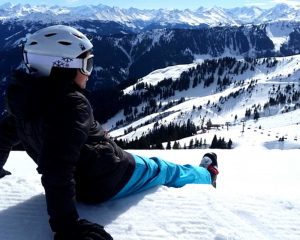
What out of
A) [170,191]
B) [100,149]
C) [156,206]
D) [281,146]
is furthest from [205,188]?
[281,146]

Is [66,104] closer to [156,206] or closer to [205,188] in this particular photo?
[156,206]

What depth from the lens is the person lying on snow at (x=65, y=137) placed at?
399 cm

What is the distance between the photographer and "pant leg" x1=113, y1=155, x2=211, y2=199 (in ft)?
18.2

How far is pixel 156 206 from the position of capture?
17.9 feet

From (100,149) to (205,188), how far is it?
2.03 m

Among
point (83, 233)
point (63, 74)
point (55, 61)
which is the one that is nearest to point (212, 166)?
point (63, 74)

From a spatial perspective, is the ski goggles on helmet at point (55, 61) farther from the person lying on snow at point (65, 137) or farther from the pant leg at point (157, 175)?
the pant leg at point (157, 175)

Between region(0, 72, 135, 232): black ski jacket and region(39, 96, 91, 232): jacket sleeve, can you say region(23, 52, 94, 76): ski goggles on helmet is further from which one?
region(39, 96, 91, 232): jacket sleeve

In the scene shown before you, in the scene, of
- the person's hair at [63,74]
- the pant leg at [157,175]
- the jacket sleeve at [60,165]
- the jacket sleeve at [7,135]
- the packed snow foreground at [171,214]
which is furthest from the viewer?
the jacket sleeve at [7,135]

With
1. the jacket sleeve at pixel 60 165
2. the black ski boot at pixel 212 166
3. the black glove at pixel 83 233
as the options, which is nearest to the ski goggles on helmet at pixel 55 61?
the jacket sleeve at pixel 60 165

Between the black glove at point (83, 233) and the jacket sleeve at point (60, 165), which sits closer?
the black glove at point (83, 233)

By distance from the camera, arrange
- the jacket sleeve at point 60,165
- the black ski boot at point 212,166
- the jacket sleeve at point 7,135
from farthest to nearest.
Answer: the black ski boot at point 212,166
the jacket sleeve at point 7,135
the jacket sleeve at point 60,165

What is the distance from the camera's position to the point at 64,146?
157 inches

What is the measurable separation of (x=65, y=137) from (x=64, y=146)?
9 cm
